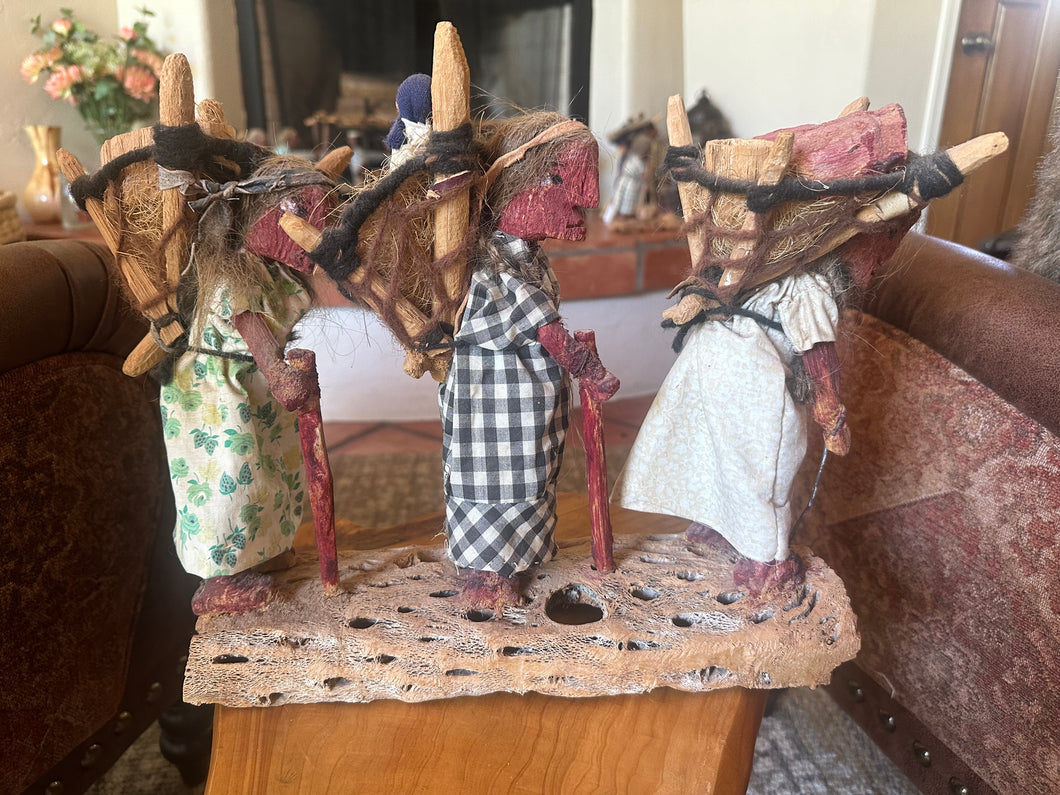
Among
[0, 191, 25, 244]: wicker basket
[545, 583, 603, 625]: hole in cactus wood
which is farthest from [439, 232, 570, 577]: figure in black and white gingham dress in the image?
[0, 191, 25, 244]: wicker basket

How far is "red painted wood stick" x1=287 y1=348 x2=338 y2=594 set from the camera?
74 centimetres

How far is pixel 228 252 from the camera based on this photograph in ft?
2.41

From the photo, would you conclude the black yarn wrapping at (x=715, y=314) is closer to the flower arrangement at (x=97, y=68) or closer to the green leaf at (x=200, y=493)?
the green leaf at (x=200, y=493)

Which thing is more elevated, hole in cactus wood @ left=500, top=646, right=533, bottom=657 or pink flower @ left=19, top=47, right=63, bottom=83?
pink flower @ left=19, top=47, right=63, bottom=83

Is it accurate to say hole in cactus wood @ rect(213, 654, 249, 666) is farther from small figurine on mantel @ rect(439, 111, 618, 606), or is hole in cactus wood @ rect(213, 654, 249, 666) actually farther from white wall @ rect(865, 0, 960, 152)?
white wall @ rect(865, 0, 960, 152)

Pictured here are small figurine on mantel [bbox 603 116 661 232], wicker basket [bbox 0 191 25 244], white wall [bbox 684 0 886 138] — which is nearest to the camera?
wicker basket [bbox 0 191 25 244]

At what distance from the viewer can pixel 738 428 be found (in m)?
0.80

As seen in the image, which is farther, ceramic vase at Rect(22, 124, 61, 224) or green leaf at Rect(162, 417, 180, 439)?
ceramic vase at Rect(22, 124, 61, 224)

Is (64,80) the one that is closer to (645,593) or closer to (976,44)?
(645,593)

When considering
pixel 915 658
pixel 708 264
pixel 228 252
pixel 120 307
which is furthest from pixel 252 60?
pixel 915 658

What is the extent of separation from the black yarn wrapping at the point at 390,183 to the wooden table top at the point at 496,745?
0.47 metres

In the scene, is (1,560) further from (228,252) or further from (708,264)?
(708,264)

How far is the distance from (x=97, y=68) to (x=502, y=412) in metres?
2.15

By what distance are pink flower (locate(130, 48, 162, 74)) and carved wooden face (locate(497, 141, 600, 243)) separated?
79.9 inches
